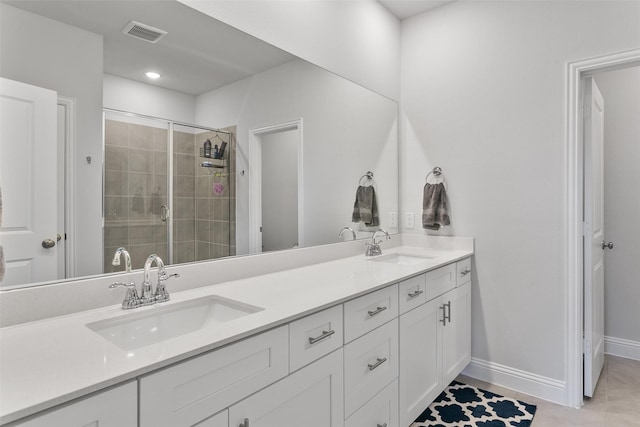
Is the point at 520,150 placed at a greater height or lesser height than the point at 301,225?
greater

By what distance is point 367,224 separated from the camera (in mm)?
2555

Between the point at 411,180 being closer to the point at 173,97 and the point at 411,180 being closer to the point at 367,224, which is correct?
the point at 367,224

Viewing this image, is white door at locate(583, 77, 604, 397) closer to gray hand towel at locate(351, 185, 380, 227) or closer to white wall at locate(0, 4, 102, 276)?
gray hand towel at locate(351, 185, 380, 227)

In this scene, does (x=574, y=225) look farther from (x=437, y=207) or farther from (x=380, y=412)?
(x=380, y=412)

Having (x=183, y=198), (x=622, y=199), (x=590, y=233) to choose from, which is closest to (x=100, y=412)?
(x=183, y=198)

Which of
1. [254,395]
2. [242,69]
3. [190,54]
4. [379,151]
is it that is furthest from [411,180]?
[254,395]

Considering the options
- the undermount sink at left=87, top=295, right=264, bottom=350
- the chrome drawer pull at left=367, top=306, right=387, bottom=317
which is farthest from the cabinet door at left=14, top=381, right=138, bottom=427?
the chrome drawer pull at left=367, top=306, right=387, bottom=317

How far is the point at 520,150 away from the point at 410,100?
2.93 ft

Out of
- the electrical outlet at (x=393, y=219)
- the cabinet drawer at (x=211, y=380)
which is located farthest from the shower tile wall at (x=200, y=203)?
the electrical outlet at (x=393, y=219)

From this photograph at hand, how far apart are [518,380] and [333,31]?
2.49 m

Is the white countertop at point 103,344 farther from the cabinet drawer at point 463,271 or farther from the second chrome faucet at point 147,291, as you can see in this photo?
the cabinet drawer at point 463,271

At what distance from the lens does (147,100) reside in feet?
4.62

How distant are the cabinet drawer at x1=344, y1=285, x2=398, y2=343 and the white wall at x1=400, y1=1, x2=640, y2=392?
116 cm

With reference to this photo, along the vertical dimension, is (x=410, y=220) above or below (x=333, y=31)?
below
